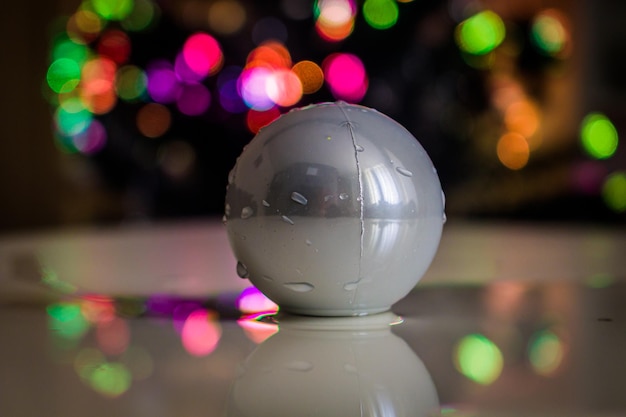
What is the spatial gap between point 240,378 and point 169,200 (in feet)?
6.06

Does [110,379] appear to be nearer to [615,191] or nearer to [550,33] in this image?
[615,191]

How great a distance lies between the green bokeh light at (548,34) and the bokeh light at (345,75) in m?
0.91

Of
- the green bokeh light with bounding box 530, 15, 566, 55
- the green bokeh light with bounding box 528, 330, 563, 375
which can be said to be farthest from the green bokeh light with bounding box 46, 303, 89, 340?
the green bokeh light with bounding box 530, 15, 566, 55

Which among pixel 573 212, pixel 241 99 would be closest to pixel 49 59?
pixel 241 99

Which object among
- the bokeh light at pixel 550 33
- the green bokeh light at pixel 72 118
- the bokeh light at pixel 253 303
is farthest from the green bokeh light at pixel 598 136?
the bokeh light at pixel 253 303

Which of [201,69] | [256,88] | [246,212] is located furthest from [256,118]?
[246,212]

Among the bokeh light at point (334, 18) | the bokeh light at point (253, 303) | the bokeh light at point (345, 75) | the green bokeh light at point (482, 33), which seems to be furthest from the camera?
the green bokeh light at point (482, 33)

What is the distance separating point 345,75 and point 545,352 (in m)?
1.41

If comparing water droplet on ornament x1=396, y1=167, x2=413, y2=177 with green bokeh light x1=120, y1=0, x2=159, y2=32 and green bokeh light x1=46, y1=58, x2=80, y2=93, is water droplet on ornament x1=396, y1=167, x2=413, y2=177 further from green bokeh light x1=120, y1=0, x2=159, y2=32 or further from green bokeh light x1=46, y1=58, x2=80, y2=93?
green bokeh light x1=46, y1=58, x2=80, y2=93

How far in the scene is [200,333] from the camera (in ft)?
1.93

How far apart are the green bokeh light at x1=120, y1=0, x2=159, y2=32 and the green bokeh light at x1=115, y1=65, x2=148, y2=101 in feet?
0.37

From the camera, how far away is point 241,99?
198 cm

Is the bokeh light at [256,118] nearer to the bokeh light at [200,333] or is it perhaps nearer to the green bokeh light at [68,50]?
the green bokeh light at [68,50]

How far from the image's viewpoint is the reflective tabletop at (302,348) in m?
0.40
